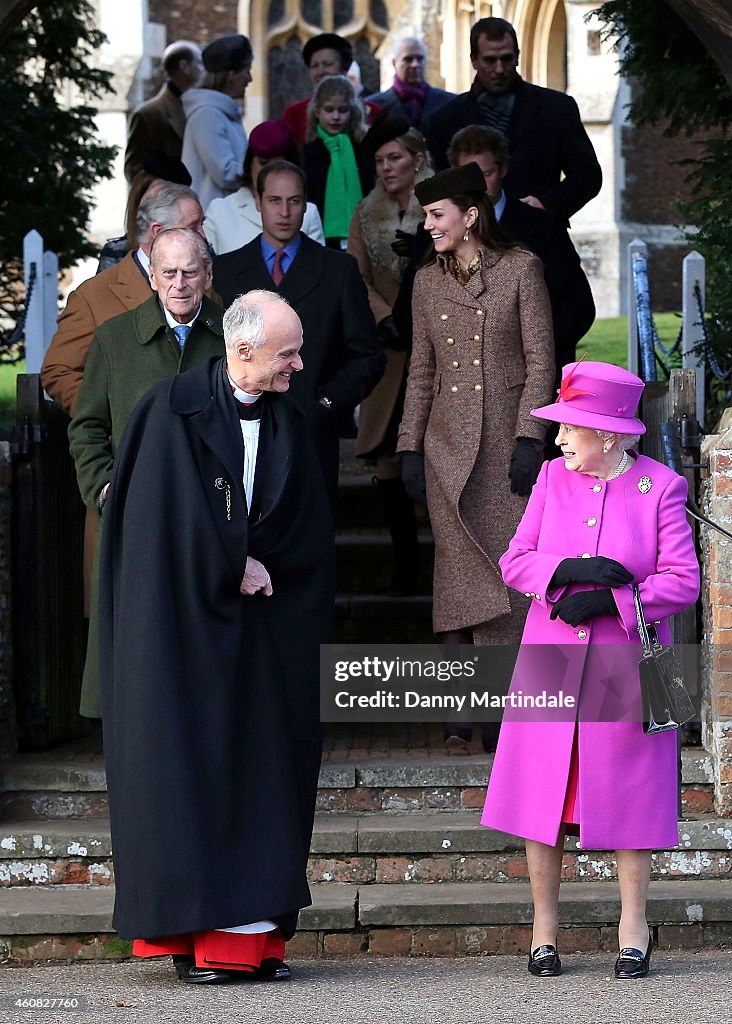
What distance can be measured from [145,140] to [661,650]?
18.8 feet

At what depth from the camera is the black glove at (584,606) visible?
4.91 m

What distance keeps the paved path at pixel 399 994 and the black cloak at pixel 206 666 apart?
0.21 m

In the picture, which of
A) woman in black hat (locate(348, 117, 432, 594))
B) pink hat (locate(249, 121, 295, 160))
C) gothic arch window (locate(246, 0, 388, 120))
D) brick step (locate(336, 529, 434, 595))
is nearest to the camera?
pink hat (locate(249, 121, 295, 160))

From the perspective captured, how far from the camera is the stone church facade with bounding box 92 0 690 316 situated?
2569cm

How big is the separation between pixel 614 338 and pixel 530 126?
39.7ft

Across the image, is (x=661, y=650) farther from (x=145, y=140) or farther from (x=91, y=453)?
(x=145, y=140)

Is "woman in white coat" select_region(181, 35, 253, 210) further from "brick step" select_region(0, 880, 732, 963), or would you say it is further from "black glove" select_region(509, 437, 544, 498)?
"brick step" select_region(0, 880, 732, 963)

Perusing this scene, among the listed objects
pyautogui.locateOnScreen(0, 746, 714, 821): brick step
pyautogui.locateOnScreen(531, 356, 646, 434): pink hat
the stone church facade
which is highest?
the stone church facade

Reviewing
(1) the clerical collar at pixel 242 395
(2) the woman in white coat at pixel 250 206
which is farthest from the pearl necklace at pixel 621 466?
(2) the woman in white coat at pixel 250 206

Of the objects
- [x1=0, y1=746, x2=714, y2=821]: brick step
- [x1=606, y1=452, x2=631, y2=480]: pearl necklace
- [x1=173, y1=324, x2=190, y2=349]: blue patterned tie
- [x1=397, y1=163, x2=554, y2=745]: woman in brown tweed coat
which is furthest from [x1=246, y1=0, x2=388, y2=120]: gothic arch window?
[x1=606, y1=452, x2=631, y2=480]: pearl necklace

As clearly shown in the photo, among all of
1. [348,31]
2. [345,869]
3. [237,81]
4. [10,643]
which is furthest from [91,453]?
[348,31]

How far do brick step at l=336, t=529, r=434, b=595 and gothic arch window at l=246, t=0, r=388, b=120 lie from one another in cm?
2544

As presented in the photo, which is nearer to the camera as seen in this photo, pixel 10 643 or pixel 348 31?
pixel 10 643

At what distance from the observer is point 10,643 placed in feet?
22.4
